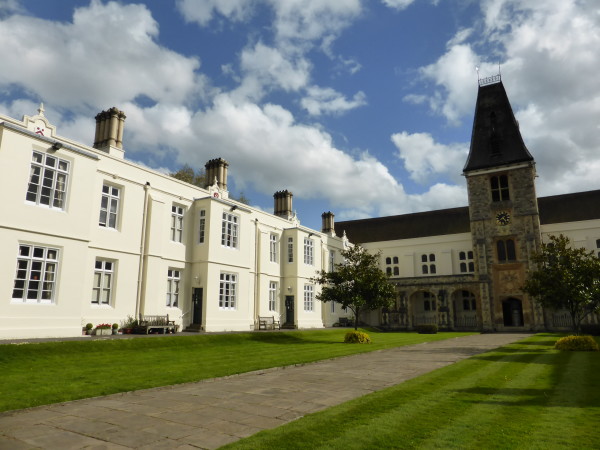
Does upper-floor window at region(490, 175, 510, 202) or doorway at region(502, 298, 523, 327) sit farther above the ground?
upper-floor window at region(490, 175, 510, 202)

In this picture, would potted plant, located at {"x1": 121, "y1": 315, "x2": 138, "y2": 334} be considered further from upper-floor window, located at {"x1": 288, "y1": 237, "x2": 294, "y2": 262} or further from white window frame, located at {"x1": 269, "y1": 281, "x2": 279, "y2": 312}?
upper-floor window, located at {"x1": 288, "y1": 237, "x2": 294, "y2": 262}

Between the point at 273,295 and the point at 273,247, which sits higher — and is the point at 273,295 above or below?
below

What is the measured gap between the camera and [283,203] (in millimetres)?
36281

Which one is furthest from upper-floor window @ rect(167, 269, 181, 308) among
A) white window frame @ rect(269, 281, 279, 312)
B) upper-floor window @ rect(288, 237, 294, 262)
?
upper-floor window @ rect(288, 237, 294, 262)

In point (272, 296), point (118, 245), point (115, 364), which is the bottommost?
point (115, 364)

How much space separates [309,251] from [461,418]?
28929 mm

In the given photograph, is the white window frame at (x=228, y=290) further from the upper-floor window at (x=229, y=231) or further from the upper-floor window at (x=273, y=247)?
the upper-floor window at (x=273, y=247)

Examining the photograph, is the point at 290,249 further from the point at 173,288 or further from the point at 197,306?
the point at 173,288

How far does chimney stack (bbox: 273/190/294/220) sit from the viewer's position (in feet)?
118

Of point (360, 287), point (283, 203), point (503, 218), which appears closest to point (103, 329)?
point (360, 287)

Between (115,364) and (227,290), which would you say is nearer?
(115,364)

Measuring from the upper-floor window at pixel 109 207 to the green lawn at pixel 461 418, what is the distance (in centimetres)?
1654

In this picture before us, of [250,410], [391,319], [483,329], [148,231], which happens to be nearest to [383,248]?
[391,319]

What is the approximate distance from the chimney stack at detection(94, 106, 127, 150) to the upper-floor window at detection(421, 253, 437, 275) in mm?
36267
